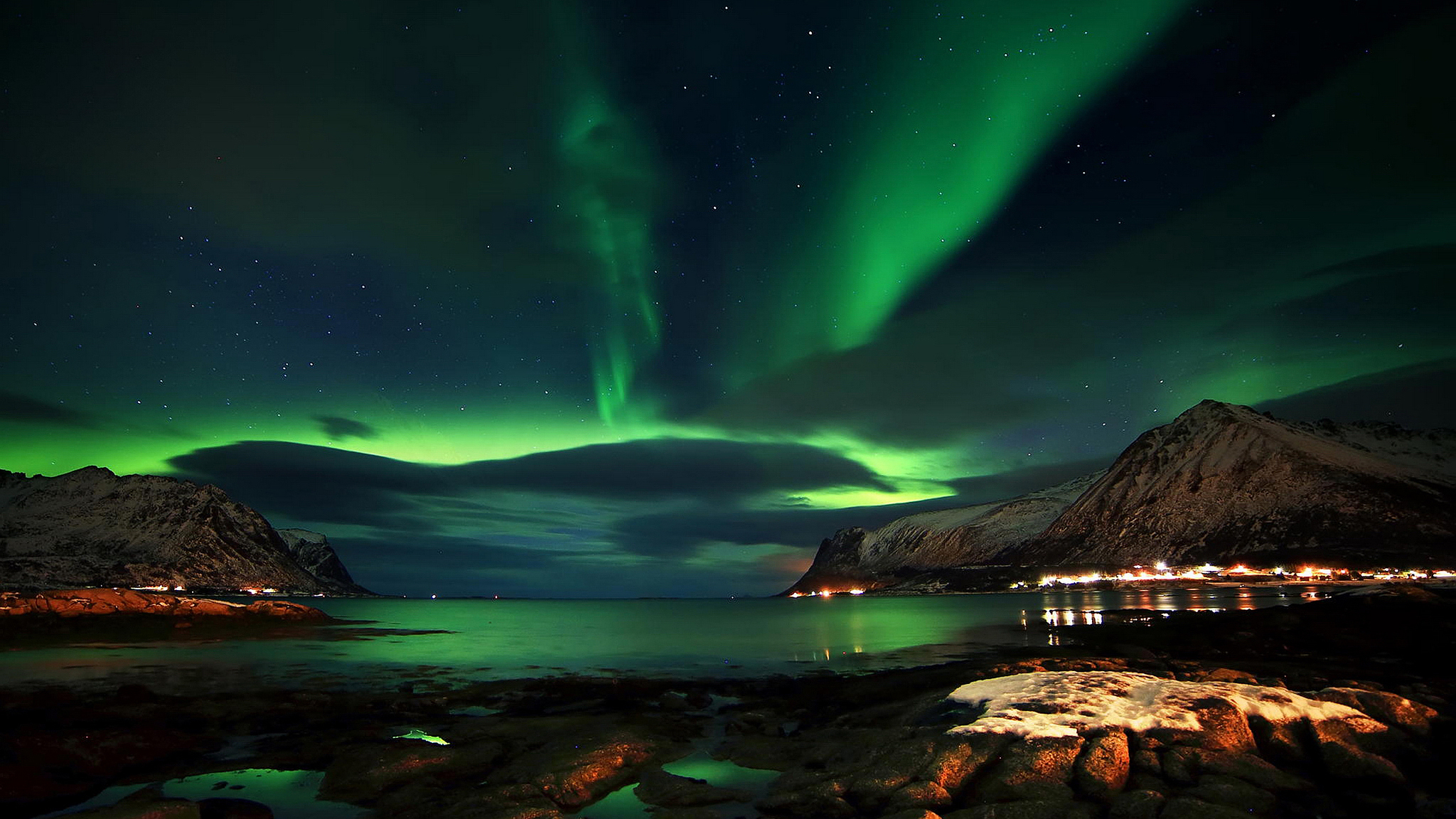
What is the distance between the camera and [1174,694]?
50.4 feet

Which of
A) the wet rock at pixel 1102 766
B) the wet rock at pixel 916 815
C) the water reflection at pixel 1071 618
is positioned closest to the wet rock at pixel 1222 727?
the wet rock at pixel 1102 766

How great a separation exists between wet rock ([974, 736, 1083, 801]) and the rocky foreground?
1.5 inches

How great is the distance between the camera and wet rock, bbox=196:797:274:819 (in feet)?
44.4

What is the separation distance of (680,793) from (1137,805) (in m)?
8.63

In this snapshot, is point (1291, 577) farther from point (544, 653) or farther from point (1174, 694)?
point (1174, 694)

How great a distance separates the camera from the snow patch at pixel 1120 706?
14172 millimetres

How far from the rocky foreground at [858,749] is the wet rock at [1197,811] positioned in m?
0.05

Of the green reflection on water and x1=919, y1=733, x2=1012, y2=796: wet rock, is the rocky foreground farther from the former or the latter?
the green reflection on water

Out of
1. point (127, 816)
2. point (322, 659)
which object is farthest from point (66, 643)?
point (127, 816)

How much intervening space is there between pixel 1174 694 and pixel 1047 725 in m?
3.61

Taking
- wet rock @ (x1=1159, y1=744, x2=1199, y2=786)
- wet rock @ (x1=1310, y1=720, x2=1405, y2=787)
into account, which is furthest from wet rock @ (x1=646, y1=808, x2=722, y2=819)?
wet rock @ (x1=1310, y1=720, x2=1405, y2=787)

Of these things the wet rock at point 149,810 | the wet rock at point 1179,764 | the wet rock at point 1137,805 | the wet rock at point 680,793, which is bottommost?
the wet rock at point 680,793

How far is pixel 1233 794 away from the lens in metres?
11.9

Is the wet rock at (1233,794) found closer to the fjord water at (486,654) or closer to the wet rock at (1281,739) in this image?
the wet rock at (1281,739)
